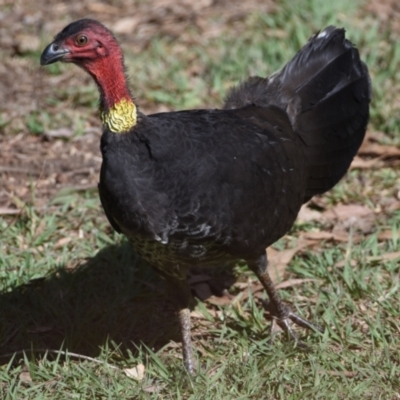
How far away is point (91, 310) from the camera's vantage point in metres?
5.43

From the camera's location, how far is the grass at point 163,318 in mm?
4676

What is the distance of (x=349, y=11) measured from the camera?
830 centimetres

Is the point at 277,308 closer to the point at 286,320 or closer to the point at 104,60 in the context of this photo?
the point at 286,320

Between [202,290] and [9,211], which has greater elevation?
[9,211]

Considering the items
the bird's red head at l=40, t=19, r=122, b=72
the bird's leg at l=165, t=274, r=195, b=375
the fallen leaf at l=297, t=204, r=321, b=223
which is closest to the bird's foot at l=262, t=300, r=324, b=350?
the bird's leg at l=165, t=274, r=195, b=375

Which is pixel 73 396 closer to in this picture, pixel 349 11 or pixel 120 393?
pixel 120 393

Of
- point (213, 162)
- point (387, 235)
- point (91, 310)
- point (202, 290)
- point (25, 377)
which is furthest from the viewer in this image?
point (387, 235)

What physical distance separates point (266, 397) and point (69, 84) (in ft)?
13.9

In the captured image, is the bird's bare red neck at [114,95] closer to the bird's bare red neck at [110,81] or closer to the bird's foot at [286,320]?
the bird's bare red neck at [110,81]

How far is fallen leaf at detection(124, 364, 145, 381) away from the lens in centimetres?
482

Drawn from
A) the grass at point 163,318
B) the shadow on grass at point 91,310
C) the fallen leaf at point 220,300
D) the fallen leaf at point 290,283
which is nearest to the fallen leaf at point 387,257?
the grass at point 163,318

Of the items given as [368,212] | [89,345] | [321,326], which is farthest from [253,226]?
[368,212]

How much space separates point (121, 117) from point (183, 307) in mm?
1302

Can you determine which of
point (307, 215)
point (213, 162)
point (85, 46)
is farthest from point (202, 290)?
point (85, 46)
